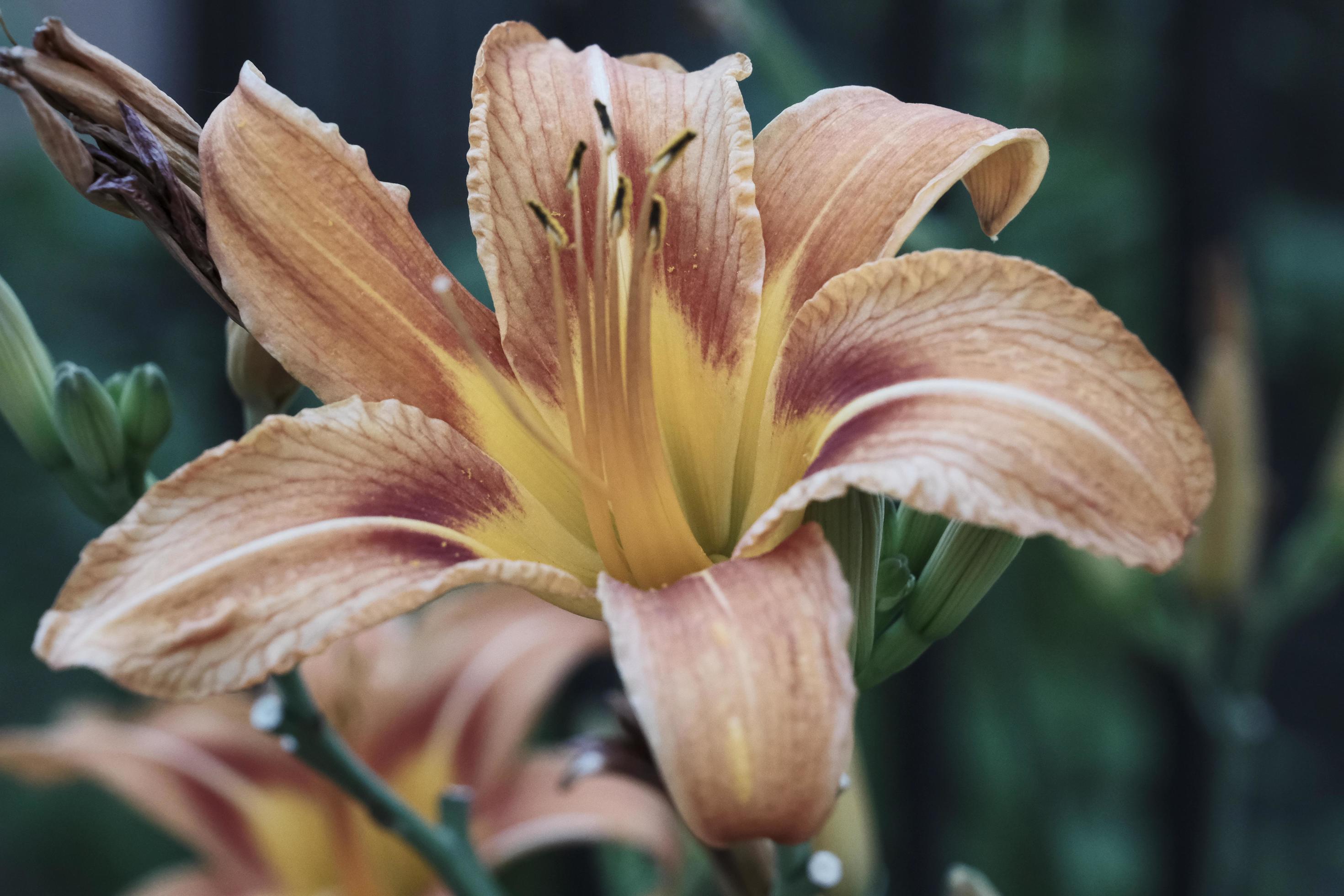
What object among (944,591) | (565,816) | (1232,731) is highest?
(944,591)

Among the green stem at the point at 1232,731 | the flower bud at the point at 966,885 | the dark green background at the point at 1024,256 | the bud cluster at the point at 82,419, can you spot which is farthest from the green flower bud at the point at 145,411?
the green stem at the point at 1232,731

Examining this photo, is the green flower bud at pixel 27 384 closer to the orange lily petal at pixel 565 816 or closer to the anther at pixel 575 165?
the anther at pixel 575 165

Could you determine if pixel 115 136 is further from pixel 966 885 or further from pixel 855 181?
pixel 966 885

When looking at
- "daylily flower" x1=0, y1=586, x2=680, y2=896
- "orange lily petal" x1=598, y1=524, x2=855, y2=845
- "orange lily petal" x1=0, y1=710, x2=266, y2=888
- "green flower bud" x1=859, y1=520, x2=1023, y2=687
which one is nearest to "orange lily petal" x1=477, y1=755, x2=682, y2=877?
"daylily flower" x1=0, y1=586, x2=680, y2=896

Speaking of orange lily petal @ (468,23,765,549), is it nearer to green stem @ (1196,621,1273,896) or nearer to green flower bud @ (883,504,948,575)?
green flower bud @ (883,504,948,575)

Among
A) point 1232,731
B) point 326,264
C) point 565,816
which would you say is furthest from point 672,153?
point 1232,731

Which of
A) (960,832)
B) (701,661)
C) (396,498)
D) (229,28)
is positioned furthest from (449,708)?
(229,28)
